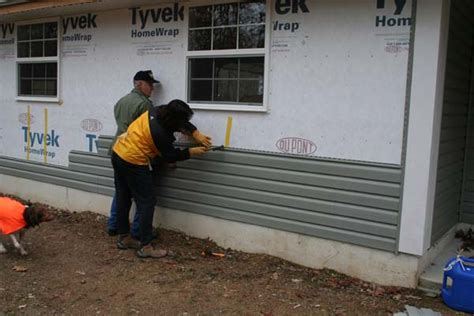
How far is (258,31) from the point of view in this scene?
17.9 ft

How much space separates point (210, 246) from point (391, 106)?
2672 mm

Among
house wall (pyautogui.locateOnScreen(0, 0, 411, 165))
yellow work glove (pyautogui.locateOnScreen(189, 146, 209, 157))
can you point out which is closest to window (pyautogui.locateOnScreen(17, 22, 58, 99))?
house wall (pyautogui.locateOnScreen(0, 0, 411, 165))

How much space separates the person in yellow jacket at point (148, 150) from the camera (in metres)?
5.30

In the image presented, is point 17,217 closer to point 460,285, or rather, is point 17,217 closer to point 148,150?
point 148,150

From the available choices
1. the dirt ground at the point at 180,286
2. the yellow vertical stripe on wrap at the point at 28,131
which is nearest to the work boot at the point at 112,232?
the dirt ground at the point at 180,286

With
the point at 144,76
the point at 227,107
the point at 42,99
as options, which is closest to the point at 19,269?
the point at 144,76

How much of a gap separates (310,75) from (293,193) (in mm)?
1265

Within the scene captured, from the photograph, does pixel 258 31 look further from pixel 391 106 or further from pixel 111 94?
pixel 111 94

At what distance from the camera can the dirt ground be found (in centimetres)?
436

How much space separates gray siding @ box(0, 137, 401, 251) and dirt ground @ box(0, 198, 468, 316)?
451 mm

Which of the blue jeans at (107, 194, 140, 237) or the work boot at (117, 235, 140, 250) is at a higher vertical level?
the blue jeans at (107, 194, 140, 237)

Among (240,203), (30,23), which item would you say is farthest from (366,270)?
(30,23)

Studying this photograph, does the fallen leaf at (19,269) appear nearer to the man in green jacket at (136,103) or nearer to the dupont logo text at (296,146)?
the man in green jacket at (136,103)

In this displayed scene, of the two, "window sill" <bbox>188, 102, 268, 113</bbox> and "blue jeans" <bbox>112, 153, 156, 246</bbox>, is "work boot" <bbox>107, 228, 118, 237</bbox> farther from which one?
"window sill" <bbox>188, 102, 268, 113</bbox>
